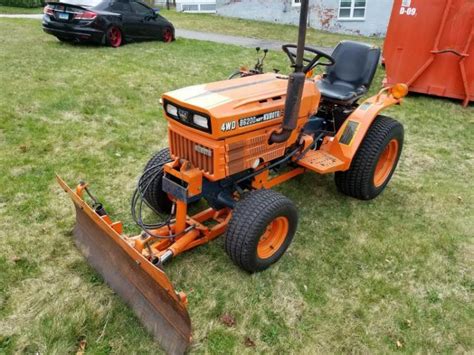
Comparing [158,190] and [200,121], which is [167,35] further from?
[200,121]

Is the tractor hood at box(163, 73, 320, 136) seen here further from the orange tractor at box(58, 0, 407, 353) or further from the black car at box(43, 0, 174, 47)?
the black car at box(43, 0, 174, 47)

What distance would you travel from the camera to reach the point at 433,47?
6.58 metres

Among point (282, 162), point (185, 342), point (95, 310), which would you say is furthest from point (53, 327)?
point (282, 162)

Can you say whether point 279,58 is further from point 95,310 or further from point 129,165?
point 95,310

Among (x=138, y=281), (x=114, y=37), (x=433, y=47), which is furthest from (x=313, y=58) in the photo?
(x=114, y=37)

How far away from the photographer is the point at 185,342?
2.23 m

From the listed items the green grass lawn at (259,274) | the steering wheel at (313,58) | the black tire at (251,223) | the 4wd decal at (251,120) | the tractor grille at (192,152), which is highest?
the steering wheel at (313,58)

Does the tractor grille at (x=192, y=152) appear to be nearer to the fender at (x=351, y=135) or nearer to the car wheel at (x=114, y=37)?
the fender at (x=351, y=135)

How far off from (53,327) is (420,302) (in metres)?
2.45

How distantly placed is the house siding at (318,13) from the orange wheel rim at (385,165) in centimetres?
1145

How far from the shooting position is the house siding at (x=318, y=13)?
544 inches

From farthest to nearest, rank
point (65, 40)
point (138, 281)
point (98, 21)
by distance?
point (65, 40), point (98, 21), point (138, 281)

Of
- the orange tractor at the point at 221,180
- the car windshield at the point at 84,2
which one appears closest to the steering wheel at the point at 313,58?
the orange tractor at the point at 221,180

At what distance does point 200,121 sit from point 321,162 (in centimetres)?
134
